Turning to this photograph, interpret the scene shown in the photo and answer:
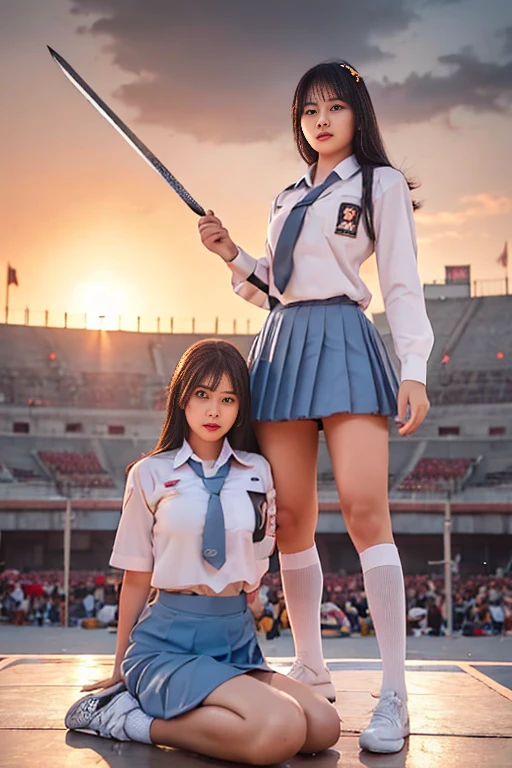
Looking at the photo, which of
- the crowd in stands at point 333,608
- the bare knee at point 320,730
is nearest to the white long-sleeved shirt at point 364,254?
the bare knee at point 320,730

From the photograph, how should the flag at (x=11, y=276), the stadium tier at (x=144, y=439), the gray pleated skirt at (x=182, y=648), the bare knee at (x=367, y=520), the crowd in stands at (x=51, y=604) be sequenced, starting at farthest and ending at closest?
the flag at (x=11, y=276) → the stadium tier at (x=144, y=439) → the crowd in stands at (x=51, y=604) → the bare knee at (x=367, y=520) → the gray pleated skirt at (x=182, y=648)

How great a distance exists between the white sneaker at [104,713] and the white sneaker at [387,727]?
66cm

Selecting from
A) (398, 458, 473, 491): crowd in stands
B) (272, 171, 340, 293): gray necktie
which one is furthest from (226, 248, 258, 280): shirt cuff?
(398, 458, 473, 491): crowd in stands

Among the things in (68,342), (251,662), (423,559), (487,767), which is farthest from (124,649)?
(68,342)

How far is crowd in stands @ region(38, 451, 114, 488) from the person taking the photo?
87.0ft

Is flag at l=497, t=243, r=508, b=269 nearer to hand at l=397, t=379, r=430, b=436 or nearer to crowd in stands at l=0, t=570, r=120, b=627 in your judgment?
crowd in stands at l=0, t=570, r=120, b=627

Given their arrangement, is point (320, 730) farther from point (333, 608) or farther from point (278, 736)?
point (333, 608)

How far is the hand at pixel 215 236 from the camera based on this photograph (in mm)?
3105

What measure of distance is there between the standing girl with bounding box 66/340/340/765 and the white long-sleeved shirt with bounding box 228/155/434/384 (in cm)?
38

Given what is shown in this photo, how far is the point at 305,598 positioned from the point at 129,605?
682 mm

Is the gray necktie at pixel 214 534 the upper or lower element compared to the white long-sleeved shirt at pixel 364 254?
lower

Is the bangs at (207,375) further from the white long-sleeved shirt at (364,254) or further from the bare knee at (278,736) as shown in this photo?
the bare knee at (278,736)

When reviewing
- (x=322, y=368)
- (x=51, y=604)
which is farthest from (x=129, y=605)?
(x=51, y=604)

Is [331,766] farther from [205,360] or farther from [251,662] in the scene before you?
[205,360]
